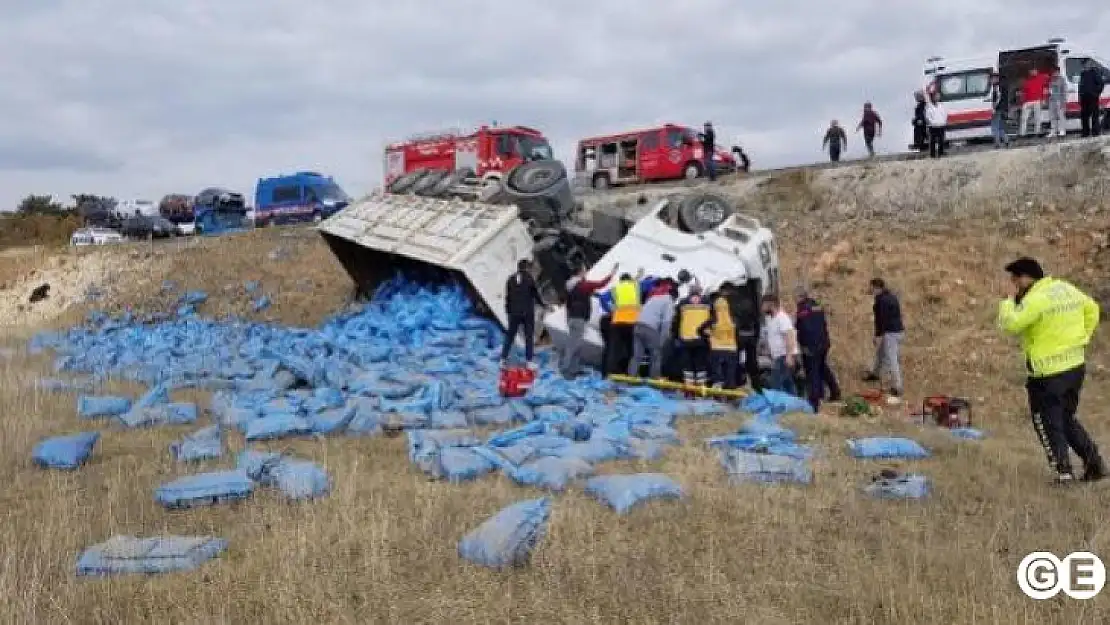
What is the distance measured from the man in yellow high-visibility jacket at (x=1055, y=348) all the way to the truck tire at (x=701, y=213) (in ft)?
18.3

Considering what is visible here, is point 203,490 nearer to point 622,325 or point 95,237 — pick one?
point 622,325

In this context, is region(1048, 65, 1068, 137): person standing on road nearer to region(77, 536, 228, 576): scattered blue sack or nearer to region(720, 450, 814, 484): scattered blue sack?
region(720, 450, 814, 484): scattered blue sack

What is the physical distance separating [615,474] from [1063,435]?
2.43m

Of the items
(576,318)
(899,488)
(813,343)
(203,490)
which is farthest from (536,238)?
(203,490)

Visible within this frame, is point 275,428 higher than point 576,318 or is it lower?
lower

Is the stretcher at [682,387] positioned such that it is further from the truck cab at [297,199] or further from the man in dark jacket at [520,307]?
the truck cab at [297,199]

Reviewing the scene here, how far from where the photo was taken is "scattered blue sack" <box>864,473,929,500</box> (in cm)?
489

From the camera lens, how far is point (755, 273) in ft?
32.4

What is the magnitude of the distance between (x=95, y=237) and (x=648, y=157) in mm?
15445

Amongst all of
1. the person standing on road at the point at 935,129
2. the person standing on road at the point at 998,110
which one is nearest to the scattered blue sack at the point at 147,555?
the person standing on road at the point at 935,129

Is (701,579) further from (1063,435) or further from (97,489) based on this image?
(97,489)

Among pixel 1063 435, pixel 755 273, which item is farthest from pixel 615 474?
pixel 755 273

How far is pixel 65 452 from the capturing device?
17.7 ft

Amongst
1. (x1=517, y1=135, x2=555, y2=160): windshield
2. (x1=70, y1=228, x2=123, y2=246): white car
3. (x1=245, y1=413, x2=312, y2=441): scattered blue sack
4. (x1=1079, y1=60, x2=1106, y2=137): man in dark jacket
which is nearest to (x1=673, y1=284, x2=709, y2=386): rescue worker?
(x1=245, y1=413, x2=312, y2=441): scattered blue sack
